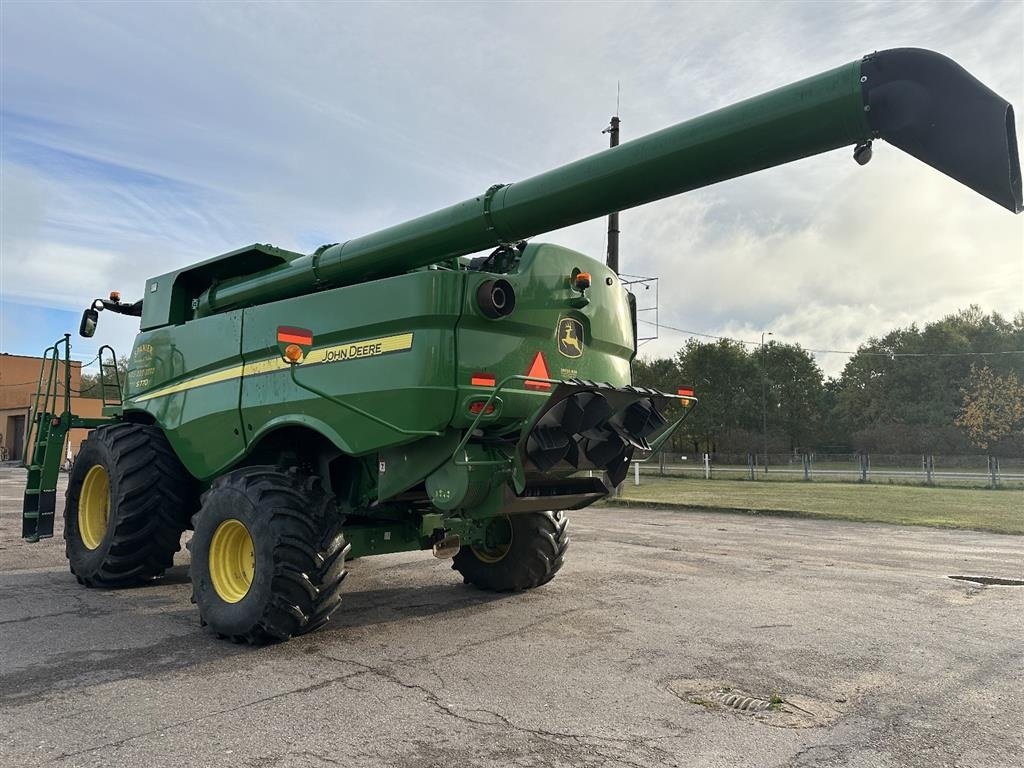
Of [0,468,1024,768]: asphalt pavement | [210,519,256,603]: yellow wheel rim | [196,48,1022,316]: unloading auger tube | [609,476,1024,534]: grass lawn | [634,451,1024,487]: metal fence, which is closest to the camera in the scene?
[0,468,1024,768]: asphalt pavement

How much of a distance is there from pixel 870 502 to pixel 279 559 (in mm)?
16203

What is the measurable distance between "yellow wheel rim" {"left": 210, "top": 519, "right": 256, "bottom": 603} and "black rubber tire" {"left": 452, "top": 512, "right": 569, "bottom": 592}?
2.13m

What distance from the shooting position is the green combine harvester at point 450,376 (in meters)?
3.72

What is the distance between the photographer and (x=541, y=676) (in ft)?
14.7

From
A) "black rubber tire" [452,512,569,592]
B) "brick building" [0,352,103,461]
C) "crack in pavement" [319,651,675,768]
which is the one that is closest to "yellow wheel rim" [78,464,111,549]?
"black rubber tire" [452,512,569,592]

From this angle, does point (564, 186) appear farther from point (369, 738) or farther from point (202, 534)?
point (202, 534)

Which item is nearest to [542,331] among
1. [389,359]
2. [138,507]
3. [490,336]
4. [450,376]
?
[490,336]

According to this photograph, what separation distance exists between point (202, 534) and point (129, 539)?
5.61 ft

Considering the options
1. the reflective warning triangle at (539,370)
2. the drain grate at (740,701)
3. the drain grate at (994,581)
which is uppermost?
the reflective warning triangle at (539,370)

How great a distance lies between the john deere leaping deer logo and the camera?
555 cm

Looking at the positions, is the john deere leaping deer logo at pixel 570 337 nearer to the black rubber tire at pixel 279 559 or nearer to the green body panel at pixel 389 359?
the green body panel at pixel 389 359

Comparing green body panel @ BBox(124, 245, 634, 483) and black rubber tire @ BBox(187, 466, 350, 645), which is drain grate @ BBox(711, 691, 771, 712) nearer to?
green body panel @ BBox(124, 245, 634, 483)

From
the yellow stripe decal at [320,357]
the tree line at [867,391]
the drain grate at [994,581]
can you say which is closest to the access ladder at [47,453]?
the yellow stripe decal at [320,357]

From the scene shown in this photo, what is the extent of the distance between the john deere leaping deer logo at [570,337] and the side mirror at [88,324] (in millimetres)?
5555
